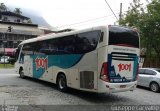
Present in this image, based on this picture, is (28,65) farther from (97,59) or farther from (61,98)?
(97,59)

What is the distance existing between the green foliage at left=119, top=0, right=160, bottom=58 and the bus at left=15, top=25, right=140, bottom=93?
13880 millimetres

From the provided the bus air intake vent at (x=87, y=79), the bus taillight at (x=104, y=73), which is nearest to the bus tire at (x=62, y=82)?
the bus air intake vent at (x=87, y=79)

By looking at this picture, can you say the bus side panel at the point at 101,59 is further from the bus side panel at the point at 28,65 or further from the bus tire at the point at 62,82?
the bus side panel at the point at 28,65

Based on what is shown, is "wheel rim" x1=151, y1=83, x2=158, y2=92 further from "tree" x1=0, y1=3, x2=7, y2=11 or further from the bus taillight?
"tree" x1=0, y1=3, x2=7, y2=11

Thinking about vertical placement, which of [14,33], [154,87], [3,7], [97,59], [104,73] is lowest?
[154,87]

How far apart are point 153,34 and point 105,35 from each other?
16616 mm

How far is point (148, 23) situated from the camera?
27.5 metres

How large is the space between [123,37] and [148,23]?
50.1 ft

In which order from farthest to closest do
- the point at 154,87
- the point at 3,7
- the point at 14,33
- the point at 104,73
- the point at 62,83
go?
the point at 3,7 → the point at 14,33 → the point at 154,87 → the point at 62,83 → the point at 104,73

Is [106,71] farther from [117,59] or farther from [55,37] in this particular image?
[55,37]

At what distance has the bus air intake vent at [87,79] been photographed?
1280 cm

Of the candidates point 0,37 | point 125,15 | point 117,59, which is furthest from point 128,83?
point 0,37

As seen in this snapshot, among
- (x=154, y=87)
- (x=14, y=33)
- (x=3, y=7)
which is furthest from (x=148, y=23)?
(x=3, y=7)

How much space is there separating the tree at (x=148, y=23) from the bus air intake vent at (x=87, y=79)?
51.2 ft
